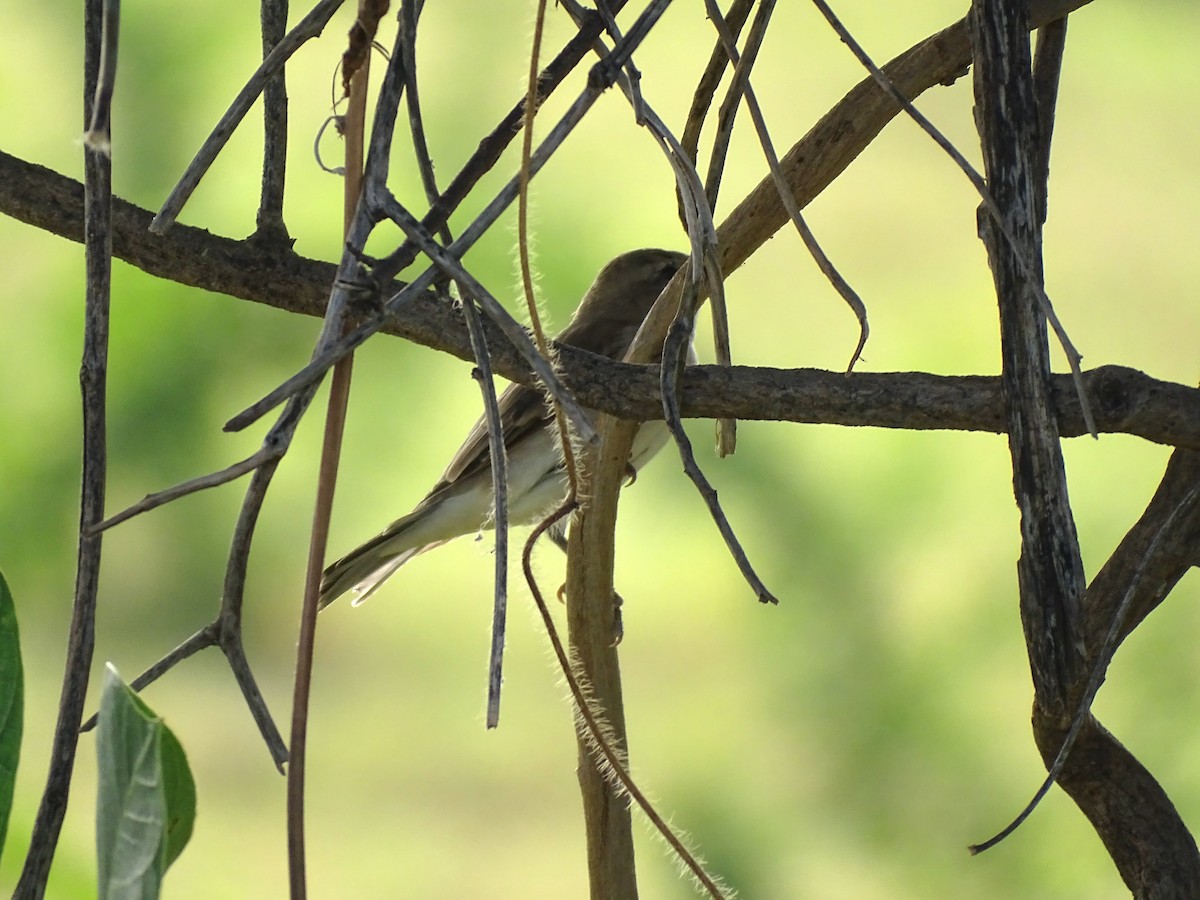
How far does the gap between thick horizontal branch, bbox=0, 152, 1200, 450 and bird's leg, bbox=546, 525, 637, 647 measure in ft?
0.35

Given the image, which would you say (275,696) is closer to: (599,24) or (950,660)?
(950,660)

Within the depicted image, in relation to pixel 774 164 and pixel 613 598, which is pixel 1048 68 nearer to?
pixel 774 164

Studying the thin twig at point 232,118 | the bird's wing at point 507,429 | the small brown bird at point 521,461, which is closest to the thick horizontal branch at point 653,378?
the thin twig at point 232,118

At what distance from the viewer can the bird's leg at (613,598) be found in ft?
1.91

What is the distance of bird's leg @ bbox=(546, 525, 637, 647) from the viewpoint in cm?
58

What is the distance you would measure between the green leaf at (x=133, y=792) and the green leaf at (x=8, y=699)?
0.04 meters

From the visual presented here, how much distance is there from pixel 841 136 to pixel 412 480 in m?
0.67

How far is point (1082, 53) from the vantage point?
0.99 meters

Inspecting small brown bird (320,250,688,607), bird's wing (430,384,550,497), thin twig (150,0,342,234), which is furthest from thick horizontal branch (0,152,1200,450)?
bird's wing (430,384,550,497)

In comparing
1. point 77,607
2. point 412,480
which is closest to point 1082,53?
point 412,480

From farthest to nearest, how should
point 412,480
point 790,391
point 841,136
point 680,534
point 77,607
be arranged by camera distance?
point 412,480 < point 680,534 < point 841,136 < point 790,391 < point 77,607

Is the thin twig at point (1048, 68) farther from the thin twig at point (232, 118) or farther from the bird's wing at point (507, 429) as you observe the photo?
the bird's wing at point (507, 429)

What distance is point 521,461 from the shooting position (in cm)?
140

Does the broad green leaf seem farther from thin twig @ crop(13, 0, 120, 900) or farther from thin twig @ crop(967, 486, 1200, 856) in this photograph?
thin twig @ crop(967, 486, 1200, 856)
